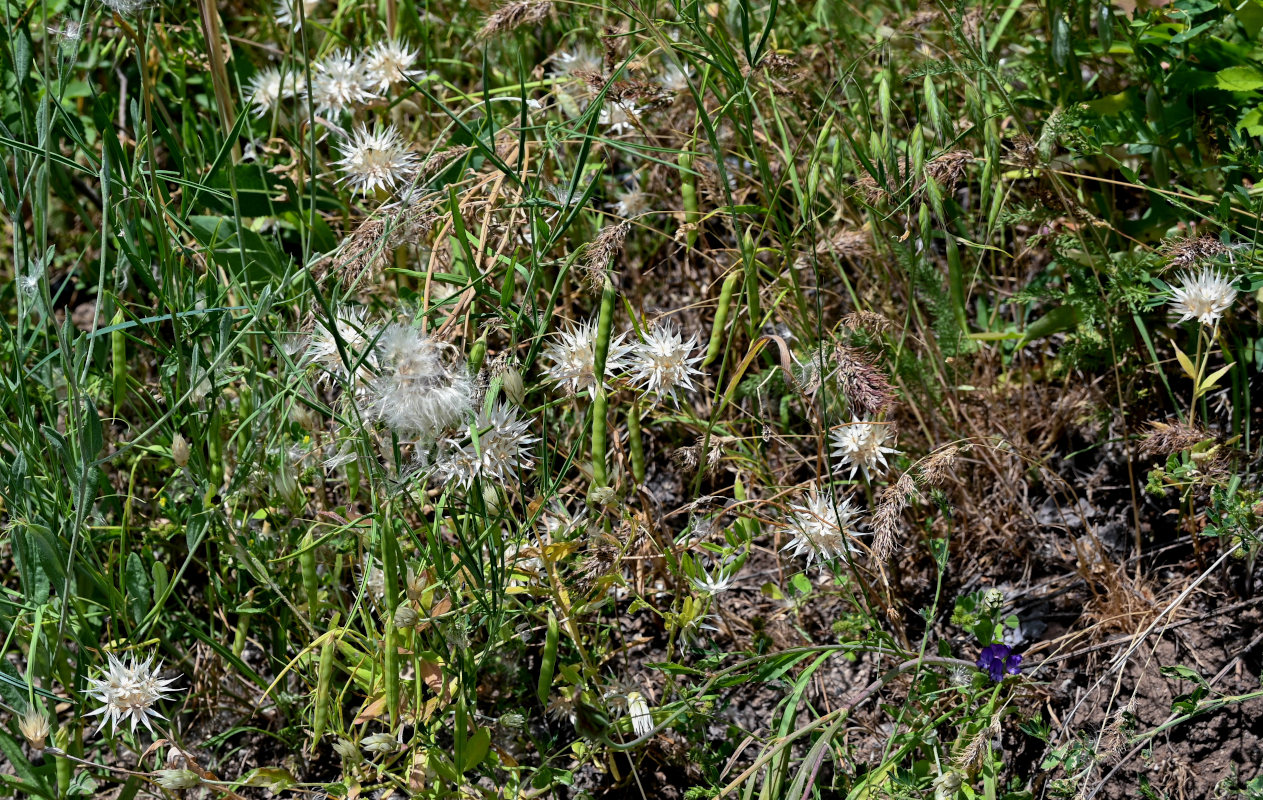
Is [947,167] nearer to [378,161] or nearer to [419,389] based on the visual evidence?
[419,389]

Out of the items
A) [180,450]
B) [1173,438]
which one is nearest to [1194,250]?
[1173,438]

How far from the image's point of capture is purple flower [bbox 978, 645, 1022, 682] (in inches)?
59.7

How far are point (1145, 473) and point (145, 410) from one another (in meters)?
1.77

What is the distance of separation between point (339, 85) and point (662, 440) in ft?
2.81

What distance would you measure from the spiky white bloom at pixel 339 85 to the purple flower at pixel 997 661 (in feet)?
4.34

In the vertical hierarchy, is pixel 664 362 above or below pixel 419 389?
below

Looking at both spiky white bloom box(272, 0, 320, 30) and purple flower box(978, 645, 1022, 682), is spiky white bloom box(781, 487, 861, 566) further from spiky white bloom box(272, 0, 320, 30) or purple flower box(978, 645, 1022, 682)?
spiky white bloom box(272, 0, 320, 30)

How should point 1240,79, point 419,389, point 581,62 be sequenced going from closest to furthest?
1. point 419,389
2. point 1240,79
3. point 581,62

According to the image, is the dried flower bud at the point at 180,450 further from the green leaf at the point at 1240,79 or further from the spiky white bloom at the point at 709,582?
the green leaf at the point at 1240,79

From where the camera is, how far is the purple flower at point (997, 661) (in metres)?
1.52

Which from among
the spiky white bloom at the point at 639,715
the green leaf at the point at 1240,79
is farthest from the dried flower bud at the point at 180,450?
the green leaf at the point at 1240,79

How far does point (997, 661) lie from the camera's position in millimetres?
1522

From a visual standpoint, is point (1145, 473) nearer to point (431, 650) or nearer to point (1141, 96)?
point (1141, 96)

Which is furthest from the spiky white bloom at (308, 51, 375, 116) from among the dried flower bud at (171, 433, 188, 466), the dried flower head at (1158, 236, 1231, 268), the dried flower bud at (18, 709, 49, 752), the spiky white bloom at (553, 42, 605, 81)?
the dried flower head at (1158, 236, 1231, 268)
